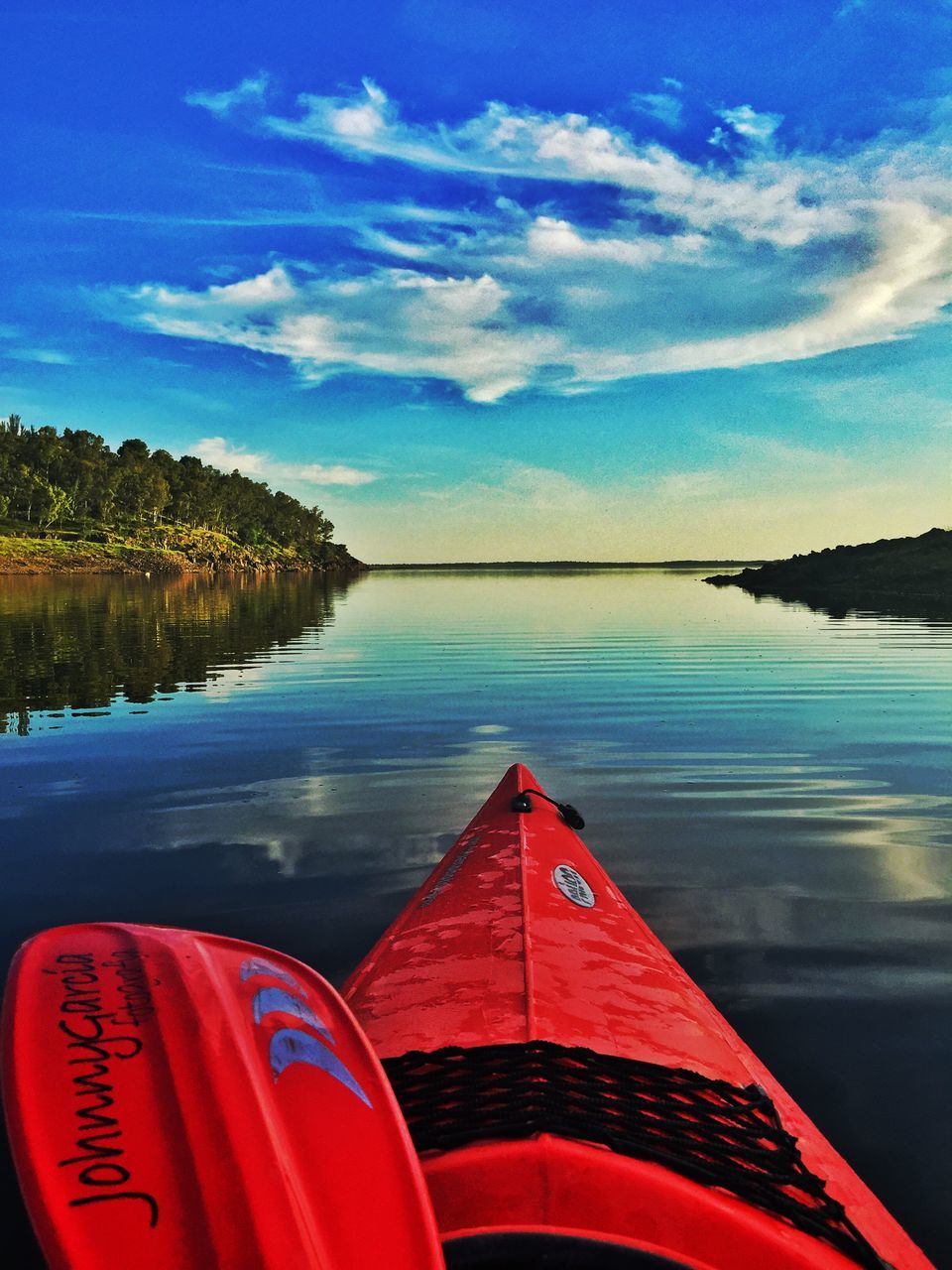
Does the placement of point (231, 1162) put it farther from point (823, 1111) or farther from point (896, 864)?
point (896, 864)

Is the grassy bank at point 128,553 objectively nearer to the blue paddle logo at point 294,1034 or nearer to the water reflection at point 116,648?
the water reflection at point 116,648

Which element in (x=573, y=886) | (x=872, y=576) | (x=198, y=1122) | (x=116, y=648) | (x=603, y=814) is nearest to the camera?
(x=198, y=1122)

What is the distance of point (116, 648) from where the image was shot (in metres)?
22.1

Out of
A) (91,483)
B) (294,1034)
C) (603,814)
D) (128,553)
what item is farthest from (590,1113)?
Result: (91,483)

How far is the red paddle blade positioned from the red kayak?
9.6 inches

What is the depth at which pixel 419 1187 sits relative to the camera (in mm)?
2025

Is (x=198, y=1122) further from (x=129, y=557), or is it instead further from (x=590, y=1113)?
(x=129, y=557)

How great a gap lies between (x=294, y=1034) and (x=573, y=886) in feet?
8.14

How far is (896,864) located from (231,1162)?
656cm

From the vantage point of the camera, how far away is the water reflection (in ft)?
49.0

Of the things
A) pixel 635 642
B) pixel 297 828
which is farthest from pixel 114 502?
pixel 297 828

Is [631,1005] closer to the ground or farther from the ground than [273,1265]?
closer to the ground

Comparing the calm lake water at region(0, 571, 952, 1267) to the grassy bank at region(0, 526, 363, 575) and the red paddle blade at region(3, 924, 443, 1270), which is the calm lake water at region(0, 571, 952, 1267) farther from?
the grassy bank at region(0, 526, 363, 575)

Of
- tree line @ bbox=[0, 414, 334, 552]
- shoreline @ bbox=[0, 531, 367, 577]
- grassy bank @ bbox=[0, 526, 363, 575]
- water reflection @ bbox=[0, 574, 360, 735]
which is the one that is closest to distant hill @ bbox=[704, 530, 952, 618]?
water reflection @ bbox=[0, 574, 360, 735]
